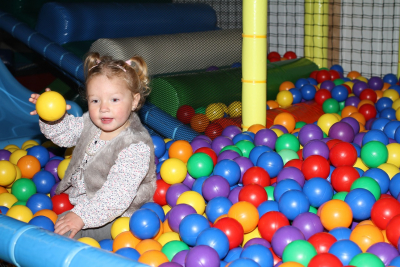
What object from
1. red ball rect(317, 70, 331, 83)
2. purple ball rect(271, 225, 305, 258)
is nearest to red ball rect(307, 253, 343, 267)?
purple ball rect(271, 225, 305, 258)

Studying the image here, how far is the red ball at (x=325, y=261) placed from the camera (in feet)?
4.43

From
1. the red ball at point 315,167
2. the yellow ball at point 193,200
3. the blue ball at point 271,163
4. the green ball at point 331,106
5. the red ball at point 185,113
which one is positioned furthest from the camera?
the green ball at point 331,106

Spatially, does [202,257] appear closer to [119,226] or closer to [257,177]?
[119,226]

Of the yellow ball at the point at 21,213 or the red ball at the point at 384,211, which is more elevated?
the red ball at the point at 384,211

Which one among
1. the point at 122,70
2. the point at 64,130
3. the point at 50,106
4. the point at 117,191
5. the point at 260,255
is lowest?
the point at 260,255

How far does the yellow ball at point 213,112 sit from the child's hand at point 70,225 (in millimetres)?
1357

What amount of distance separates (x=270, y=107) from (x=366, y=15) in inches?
84.0

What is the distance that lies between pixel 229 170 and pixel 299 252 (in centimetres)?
64

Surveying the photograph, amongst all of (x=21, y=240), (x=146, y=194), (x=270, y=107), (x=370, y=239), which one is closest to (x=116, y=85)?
(x=146, y=194)

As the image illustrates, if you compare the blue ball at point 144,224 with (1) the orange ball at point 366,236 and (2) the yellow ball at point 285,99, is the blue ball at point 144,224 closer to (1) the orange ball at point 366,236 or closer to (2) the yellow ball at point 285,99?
(1) the orange ball at point 366,236

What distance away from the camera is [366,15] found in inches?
187

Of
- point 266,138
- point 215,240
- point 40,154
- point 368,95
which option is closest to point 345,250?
point 215,240

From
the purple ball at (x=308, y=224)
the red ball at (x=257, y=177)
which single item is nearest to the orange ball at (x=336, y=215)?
the purple ball at (x=308, y=224)

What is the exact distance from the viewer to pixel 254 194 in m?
1.86
